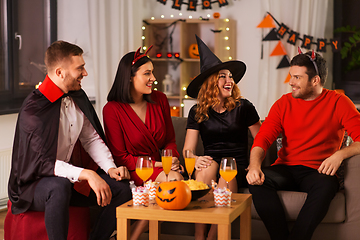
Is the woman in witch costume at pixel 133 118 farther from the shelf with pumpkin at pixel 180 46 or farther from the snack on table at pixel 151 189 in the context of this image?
the shelf with pumpkin at pixel 180 46

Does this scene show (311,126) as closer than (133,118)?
Yes

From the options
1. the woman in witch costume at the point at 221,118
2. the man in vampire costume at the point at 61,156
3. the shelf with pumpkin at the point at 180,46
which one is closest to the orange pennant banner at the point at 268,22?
the shelf with pumpkin at the point at 180,46

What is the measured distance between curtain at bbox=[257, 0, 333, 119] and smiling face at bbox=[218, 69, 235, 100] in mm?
2032

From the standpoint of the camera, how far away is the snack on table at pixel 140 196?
1.92 meters

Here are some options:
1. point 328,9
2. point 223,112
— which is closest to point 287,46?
point 328,9

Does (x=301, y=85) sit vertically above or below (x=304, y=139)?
above

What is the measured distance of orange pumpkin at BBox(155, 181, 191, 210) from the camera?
6.00 feet

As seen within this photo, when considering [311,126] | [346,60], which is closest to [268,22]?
[346,60]

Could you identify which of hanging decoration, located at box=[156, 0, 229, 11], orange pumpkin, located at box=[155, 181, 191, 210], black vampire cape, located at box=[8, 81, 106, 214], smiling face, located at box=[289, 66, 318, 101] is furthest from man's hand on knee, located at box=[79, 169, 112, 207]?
hanging decoration, located at box=[156, 0, 229, 11]

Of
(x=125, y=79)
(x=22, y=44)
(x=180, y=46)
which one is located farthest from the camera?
(x=180, y=46)

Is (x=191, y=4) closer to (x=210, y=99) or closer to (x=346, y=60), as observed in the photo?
(x=346, y=60)

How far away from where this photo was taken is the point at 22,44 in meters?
4.16

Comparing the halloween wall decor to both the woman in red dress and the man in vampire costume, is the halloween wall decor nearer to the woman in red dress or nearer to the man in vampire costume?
the woman in red dress

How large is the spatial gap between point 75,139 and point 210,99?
0.90m
